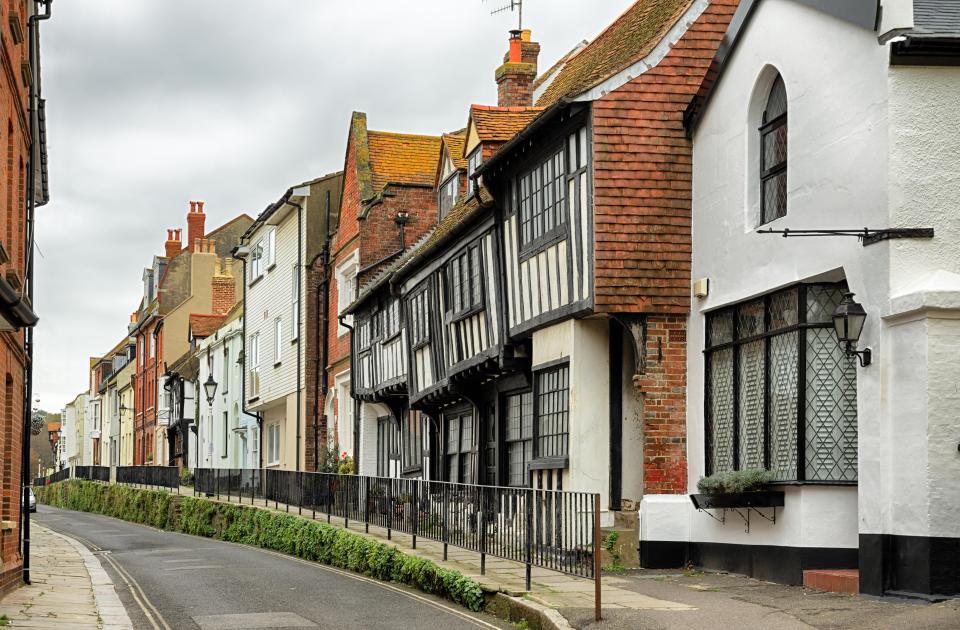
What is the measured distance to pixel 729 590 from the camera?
13.5 m

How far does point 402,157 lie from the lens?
113 feet

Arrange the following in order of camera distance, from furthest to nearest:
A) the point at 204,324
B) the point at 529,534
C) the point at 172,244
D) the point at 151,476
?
the point at 172,244, the point at 204,324, the point at 151,476, the point at 529,534

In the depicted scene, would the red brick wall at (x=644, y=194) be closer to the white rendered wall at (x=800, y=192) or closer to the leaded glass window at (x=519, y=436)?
the white rendered wall at (x=800, y=192)

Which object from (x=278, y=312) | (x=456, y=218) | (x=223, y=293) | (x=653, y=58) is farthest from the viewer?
(x=223, y=293)

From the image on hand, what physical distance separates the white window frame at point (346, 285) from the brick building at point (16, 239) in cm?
1312

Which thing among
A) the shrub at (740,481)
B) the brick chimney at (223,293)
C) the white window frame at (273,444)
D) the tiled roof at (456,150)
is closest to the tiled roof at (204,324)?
the brick chimney at (223,293)

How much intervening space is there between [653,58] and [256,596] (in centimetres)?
863

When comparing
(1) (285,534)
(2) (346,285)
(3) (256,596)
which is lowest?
(1) (285,534)

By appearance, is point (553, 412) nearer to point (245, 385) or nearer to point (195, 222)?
point (245, 385)

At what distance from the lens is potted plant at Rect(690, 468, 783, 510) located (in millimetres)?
13938

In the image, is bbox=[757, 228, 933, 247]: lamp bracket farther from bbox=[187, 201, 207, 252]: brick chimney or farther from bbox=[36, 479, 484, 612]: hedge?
bbox=[187, 201, 207, 252]: brick chimney

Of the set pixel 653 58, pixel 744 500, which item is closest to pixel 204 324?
pixel 653 58

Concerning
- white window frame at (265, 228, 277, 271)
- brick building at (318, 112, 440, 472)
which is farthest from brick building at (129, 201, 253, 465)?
brick building at (318, 112, 440, 472)

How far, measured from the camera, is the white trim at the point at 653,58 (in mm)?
16422
